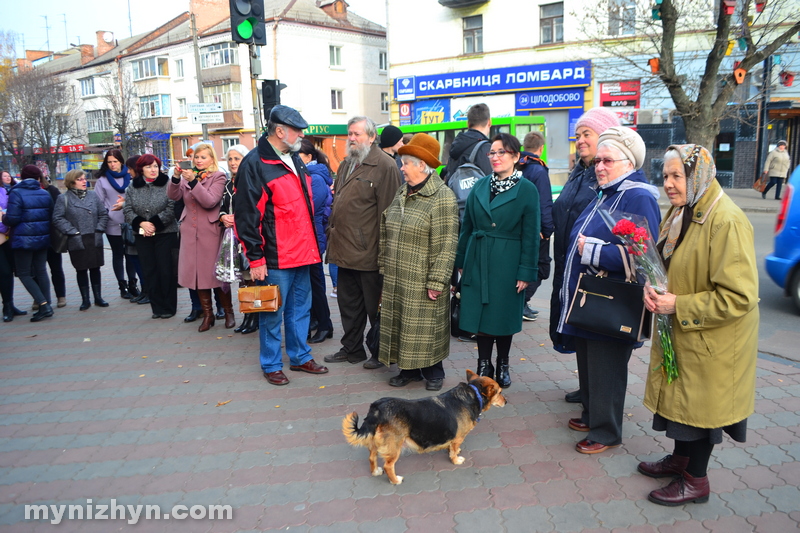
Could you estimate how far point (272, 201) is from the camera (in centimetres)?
470

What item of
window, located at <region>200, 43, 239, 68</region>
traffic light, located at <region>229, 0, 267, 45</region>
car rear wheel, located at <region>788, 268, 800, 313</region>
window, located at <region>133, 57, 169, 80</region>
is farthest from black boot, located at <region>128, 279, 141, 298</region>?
window, located at <region>133, 57, 169, 80</region>

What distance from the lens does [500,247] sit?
4312 millimetres

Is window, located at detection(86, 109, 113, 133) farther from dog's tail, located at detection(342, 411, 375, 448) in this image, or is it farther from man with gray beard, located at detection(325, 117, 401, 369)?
dog's tail, located at detection(342, 411, 375, 448)

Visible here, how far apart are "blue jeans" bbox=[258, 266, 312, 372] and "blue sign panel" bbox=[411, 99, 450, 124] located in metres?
23.3

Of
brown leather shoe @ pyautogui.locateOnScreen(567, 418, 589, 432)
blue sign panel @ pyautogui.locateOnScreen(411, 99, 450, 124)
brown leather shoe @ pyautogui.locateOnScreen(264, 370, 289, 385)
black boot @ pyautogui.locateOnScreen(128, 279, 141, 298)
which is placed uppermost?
blue sign panel @ pyautogui.locateOnScreen(411, 99, 450, 124)

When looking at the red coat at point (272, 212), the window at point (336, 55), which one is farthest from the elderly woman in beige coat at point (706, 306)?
the window at point (336, 55)

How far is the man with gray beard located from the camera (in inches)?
201

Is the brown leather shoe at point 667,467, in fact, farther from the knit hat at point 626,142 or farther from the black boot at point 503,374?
the knit hat at point 626,142

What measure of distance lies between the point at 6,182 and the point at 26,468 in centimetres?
1003

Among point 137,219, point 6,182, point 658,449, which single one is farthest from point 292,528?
point 6,182

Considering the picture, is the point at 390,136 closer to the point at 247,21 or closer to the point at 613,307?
the point at 247,21

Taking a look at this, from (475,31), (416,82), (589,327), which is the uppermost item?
(475,31)

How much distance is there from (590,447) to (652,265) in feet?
4.52

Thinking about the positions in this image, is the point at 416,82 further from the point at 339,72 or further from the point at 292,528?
the point at 292,528
